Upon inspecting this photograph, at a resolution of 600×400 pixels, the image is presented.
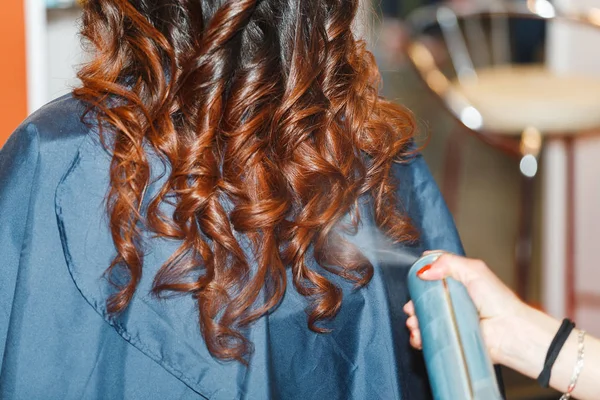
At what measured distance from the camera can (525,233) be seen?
8.06ft

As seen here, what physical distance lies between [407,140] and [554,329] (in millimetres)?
338

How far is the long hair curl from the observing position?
33.6 inches

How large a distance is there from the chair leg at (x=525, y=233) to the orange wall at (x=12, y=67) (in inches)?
61.0

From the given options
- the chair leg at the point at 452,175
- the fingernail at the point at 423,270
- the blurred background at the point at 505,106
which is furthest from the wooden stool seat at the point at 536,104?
the fingernail at the point at 423,270

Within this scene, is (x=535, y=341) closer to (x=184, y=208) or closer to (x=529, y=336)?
(x=529, y=336)

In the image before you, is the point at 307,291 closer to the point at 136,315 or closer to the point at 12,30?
the point at 136,315

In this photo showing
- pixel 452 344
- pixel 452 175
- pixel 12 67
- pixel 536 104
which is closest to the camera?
pixel 452 344

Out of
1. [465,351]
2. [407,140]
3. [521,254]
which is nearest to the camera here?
[465,351]

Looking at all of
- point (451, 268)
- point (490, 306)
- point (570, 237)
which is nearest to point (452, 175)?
point (570, 237)

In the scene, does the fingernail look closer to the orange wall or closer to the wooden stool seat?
A: the orange wall

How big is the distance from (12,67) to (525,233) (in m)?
1.68

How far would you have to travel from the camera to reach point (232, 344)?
0.89 m

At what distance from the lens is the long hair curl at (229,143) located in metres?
0.85

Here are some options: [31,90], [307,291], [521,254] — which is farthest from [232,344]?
[521,254]
